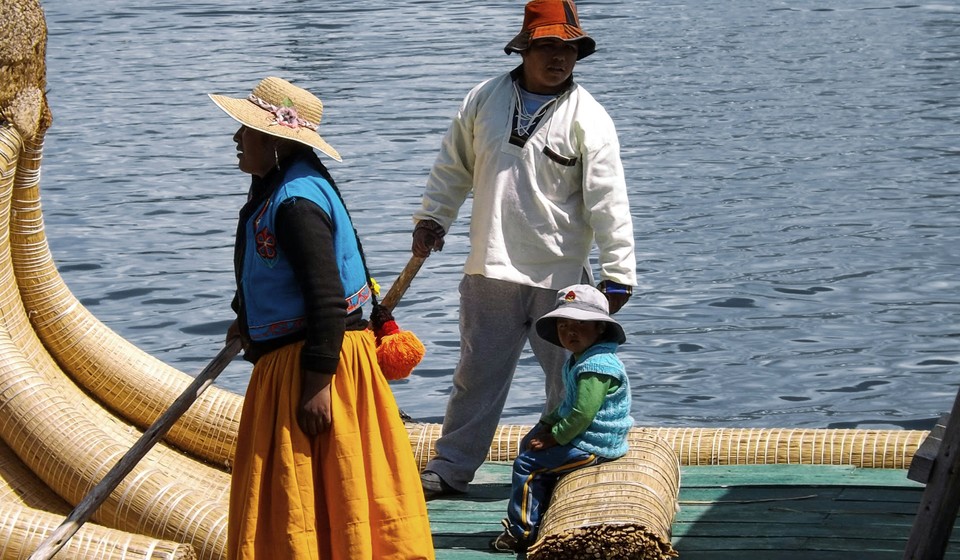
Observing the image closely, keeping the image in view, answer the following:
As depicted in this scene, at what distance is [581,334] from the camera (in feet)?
14.1

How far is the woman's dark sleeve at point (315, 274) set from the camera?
11.3 ft

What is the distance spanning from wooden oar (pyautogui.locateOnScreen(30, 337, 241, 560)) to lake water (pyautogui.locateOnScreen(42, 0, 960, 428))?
5.03m

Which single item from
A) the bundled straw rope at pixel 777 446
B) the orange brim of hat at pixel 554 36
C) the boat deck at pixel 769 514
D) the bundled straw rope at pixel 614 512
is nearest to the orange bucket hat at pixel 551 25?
the orange brim of hat at pixel 554 36

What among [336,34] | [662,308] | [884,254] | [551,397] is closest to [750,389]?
[662,308]

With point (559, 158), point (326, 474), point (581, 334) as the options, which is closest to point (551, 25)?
point (559, 158)

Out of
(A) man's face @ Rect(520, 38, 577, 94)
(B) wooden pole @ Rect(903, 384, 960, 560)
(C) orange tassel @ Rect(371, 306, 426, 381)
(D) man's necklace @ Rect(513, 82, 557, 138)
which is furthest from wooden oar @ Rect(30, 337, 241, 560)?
(B) wooden pole @ Rect(903, 384, 960, 560)

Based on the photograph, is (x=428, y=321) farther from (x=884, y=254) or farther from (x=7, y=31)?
(x=7, y=31)

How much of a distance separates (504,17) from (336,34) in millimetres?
3244

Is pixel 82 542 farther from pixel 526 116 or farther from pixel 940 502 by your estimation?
pixel 940 502

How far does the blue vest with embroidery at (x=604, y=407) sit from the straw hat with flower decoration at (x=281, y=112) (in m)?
1.02

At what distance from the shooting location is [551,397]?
15.5 feet

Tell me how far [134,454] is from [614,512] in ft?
4.22

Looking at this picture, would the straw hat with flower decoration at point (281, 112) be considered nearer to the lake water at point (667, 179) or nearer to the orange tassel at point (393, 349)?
the orange tassel at point (393, 349)

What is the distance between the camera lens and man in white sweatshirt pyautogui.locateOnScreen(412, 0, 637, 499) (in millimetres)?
4488
